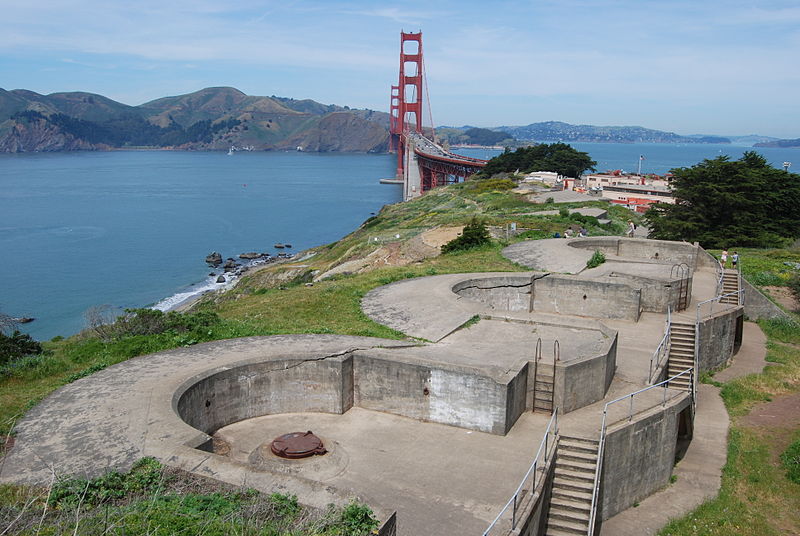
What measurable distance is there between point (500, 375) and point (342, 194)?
8330 cm

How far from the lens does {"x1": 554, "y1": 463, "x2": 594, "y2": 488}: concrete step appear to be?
32.6ft

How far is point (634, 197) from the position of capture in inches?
2120

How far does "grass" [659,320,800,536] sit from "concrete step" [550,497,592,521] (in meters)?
1.85

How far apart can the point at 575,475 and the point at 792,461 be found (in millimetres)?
5586

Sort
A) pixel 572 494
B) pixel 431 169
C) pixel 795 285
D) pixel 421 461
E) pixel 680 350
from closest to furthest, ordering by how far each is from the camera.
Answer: pixel 572 494 < pixel 421 461 < pixel 680 350 < pixel 795 285 < pixel 431 169

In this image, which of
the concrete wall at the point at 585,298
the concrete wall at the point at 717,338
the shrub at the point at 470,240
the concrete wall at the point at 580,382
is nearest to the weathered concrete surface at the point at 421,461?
the concrete wall at the point at 580,382

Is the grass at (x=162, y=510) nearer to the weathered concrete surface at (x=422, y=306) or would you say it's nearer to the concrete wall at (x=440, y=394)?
the concrete wall at (x=440, y=394)

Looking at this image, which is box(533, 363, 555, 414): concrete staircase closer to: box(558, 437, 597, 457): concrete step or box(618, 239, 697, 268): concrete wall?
box(558, 437, 597, 457): concrete step

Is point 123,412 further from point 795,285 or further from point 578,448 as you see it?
point 795,285

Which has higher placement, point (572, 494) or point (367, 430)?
point (367, 430)

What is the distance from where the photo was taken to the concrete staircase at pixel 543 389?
1152cm

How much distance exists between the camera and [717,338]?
56.8ft

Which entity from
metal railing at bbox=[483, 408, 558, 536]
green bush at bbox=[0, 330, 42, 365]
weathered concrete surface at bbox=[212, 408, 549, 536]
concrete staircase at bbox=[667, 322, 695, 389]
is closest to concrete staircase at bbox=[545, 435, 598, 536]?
metal railing at bbox=[483, 408, 558, 536]

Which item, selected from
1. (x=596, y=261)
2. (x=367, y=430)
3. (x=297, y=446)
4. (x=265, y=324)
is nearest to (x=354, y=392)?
(x=367, y=430)
